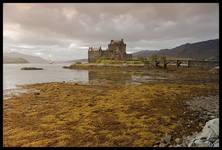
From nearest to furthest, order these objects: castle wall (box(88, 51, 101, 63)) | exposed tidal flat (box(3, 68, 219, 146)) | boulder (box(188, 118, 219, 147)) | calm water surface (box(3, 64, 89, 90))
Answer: boulder (box(188, 118, 219, 147)) < exposed tidal flat (box(3, 68, 219, 146)) < calm water surface (box(3, 64, 89, 90)) < castle wall (box(88, 51, 101, 63))

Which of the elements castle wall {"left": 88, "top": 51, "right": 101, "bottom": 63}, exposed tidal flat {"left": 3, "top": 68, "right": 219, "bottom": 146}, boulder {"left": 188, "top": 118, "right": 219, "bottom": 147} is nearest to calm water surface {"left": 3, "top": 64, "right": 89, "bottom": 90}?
exposed tidal flat {"left": 3, "top": 68, "right": 219, "bottom": 146}

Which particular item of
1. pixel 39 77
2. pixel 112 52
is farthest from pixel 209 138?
pixel 112 52

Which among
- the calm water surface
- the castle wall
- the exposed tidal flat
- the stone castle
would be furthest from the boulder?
the castle wall

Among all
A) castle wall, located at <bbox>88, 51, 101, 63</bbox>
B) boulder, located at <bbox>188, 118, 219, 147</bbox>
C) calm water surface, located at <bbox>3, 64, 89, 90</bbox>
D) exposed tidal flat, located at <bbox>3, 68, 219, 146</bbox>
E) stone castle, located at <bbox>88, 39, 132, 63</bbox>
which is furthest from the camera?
castle wall, located at <bbox>88, 51, 101, 63</bbox>

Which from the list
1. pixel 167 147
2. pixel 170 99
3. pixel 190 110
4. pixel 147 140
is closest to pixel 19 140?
pixel 147 140

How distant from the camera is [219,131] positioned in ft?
31.3

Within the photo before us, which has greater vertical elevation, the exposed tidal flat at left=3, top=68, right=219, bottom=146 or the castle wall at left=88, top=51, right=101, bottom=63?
the castle wall at left=88, top=51, right=101, bottom=63

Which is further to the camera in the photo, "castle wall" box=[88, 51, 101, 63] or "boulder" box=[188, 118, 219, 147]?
"castle wall" box=[88, 51, 101, 63]

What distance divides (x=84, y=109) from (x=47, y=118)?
7.61 ft

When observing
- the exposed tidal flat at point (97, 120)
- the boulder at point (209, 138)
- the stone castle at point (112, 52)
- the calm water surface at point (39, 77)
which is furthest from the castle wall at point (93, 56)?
the boulder at point (209, 138)

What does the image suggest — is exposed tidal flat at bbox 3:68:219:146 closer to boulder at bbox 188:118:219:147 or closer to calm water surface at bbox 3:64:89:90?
boulder at bbox 188:118:219:147

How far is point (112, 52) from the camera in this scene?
77312 millimetres

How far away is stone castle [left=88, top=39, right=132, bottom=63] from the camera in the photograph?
75.7 metres

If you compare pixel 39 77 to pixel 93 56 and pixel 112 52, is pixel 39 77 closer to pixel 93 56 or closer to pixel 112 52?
pixel 112 52
